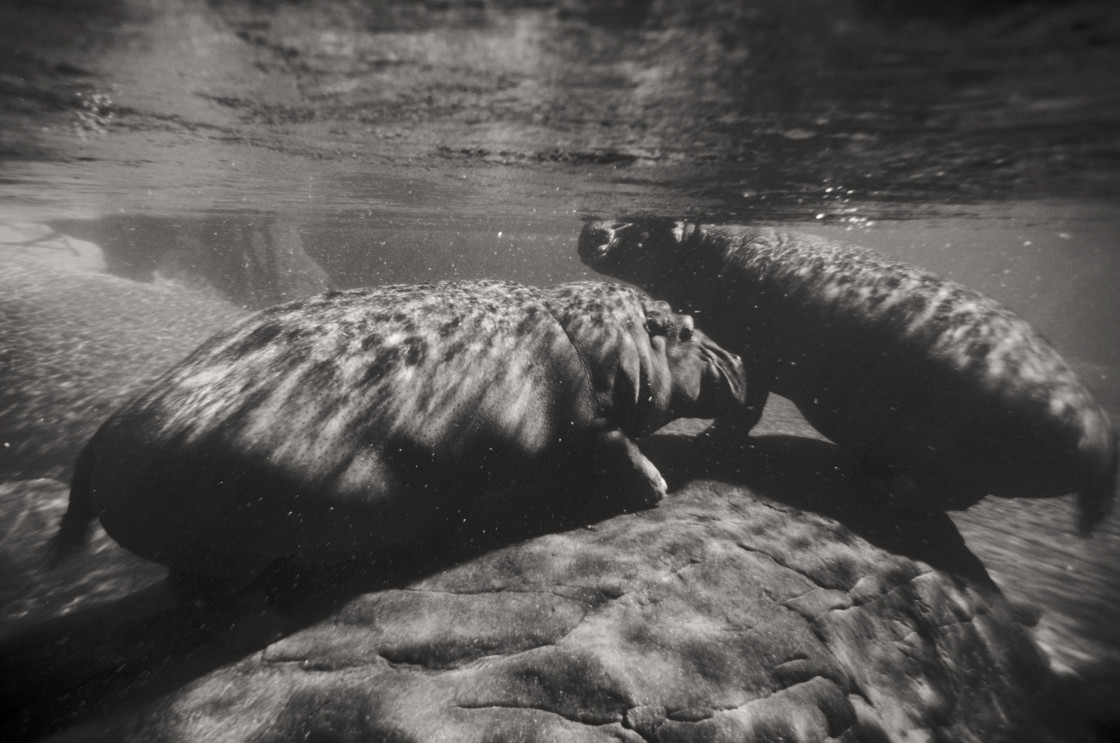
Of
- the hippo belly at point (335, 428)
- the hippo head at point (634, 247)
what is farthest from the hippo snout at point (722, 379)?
the hippo head at point (634, 247)

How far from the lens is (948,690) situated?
10.9 ft

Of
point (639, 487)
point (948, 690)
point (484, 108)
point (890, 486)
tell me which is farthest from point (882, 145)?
point (948, 690)

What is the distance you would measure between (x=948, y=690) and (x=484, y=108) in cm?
657

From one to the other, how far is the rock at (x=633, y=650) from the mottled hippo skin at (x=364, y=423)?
1.86ft

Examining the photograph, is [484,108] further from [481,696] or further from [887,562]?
[887,562]

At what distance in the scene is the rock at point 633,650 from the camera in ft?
Result: 7.93

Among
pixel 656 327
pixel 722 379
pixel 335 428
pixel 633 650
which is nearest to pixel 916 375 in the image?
pixel 722 379

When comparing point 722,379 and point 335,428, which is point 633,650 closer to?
point 335,428

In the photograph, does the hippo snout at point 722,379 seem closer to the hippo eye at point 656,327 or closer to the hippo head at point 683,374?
the hippo head at point 683,374

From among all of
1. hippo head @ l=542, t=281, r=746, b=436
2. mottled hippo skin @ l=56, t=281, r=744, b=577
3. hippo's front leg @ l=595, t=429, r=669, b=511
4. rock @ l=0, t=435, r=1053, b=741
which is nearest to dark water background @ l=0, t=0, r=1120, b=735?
rock @ l=0, t=435, r=1053, b=741

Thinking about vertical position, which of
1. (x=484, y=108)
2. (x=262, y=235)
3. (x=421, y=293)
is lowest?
(x=262, y=235)

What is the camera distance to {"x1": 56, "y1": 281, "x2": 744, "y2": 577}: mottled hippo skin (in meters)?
3.05

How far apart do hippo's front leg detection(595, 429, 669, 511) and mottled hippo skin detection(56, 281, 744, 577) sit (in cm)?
2

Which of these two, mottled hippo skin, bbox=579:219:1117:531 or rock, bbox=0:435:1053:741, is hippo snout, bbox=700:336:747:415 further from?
rock, bbox=0:435:1053:741
